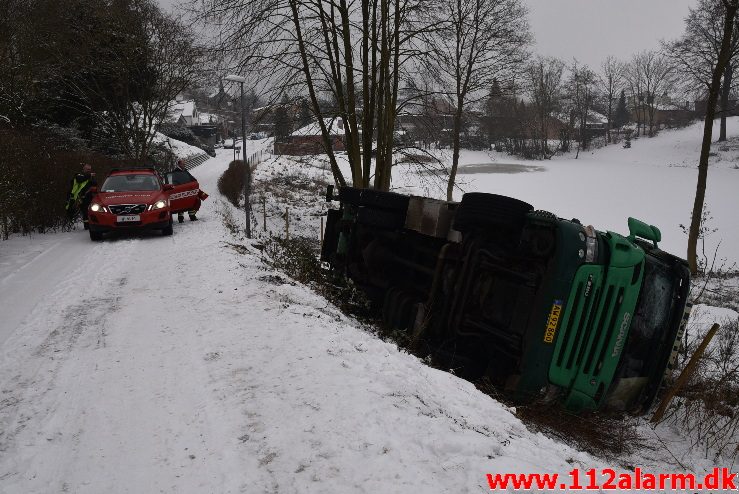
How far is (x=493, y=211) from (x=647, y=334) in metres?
2.09

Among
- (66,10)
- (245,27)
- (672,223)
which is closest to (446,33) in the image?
(245,27)

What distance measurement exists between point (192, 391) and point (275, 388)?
634 mm

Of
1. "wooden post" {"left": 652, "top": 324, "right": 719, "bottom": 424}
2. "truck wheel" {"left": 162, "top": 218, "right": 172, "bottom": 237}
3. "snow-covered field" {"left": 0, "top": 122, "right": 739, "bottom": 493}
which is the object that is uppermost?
"truck wheel" {"left": 162, "top": 218, "right": 172, "bottom": 237}

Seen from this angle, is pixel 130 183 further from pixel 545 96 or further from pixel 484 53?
pixel 545 96

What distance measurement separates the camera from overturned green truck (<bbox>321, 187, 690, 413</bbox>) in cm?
473

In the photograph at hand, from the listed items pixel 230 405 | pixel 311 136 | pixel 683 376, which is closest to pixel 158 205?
pixel 311 136

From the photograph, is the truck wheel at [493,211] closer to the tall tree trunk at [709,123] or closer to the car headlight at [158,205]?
the car headlight at [158,205]

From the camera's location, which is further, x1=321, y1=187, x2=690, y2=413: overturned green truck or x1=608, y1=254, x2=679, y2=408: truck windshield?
x1=608, y1=254, x2=679, y2=408: truck windshield

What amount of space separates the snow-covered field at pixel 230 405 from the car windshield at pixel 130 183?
518 cm

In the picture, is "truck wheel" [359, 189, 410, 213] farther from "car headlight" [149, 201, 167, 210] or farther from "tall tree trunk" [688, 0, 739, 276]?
"tall tree trunk" [688, 0, 739, 276]

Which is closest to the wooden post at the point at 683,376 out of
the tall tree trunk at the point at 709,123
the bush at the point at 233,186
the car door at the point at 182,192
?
the tall tree trunk at the point at 709,123

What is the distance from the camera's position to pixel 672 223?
23.4m

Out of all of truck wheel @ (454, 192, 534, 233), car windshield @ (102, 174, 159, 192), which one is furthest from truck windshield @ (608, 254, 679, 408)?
car windshield @ (102, 174, 159, 192)

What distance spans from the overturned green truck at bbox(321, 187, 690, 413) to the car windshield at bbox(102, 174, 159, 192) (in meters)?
8.54
